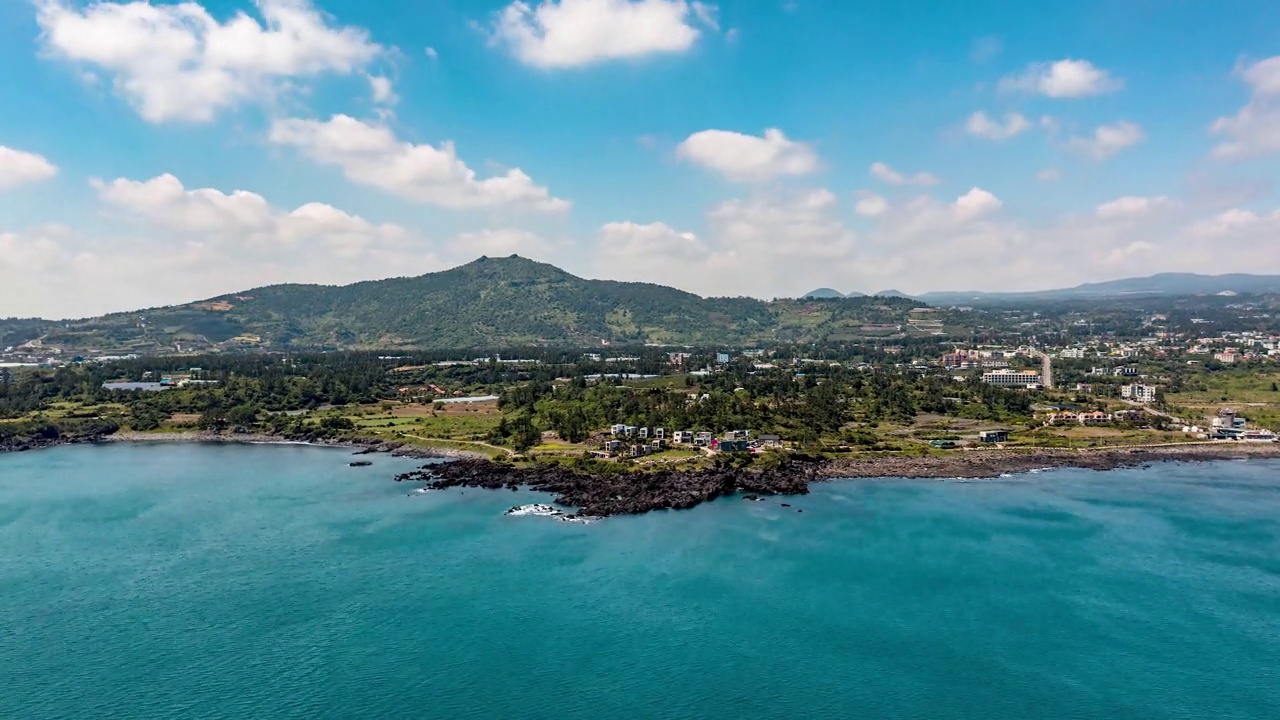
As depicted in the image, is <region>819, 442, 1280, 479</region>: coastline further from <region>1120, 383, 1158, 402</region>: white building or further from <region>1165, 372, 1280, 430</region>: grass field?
<region>1120, 383, 1158, 402</region>: white building

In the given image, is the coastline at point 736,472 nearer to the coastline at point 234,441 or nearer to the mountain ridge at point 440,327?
the coastline at point 234,441

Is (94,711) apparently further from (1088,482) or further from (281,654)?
(1088,482)

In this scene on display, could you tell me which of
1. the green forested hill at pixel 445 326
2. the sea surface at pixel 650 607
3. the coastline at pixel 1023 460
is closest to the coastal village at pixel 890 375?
the coastline at pixel 1023 460

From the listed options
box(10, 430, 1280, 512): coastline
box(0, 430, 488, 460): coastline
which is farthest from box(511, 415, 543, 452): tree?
box(0, 430, 488, 460): coastline

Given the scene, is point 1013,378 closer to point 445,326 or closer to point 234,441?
point 234,441

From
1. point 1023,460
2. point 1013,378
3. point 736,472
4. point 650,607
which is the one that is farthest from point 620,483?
point 1013,378

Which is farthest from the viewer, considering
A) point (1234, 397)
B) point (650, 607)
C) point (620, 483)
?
point (1234, 397)
